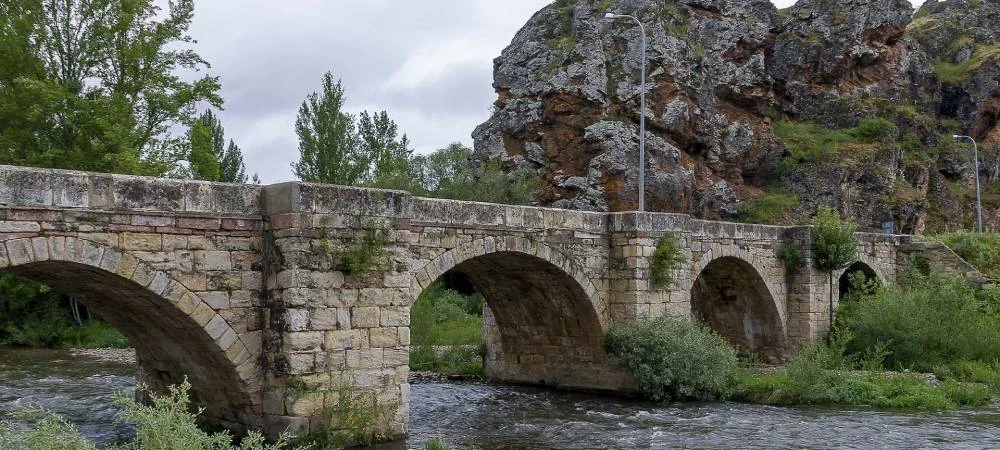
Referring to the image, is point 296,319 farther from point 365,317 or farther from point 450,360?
point 450,360

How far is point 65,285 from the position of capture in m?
10.4

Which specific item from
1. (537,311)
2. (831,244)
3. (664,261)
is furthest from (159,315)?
(831,244)

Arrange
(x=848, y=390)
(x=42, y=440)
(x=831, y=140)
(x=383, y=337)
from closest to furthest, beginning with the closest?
(x=42, y=440), (x=383, y=337), (x=848, y=390), (x=831, y=140)

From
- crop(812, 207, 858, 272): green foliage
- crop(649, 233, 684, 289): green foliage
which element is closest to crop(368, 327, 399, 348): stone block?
crop(649, 233, 684, 289): green foliage

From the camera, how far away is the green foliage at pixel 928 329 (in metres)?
18.1

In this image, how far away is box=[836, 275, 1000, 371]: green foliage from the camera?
18.1 m

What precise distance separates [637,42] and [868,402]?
2055 cm

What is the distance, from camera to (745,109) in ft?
125

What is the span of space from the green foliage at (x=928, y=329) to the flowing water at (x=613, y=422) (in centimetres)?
357

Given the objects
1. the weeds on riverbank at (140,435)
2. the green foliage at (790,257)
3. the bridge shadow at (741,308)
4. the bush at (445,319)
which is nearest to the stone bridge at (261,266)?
the weeds on riverbank at (140,435)

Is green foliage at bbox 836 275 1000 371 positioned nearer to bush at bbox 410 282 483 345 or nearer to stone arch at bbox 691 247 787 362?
stone arch at bbox 691 247 787 362

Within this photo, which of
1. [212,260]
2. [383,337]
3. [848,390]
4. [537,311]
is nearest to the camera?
[212,260]

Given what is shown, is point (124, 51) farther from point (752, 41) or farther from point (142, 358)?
point (752, 41)

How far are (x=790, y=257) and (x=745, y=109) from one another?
18909mm
